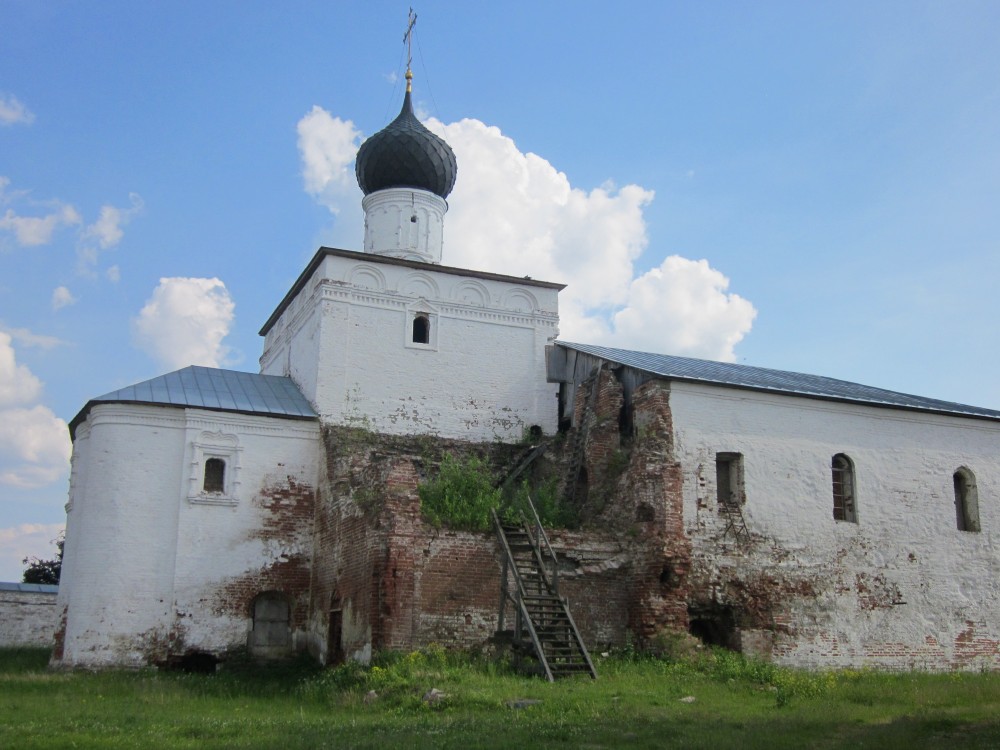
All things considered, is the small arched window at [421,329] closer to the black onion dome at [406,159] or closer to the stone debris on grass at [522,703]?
the black onion dome at [406,159]

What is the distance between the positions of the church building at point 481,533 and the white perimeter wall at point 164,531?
0.12 feet

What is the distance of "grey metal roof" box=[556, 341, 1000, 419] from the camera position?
1734cm

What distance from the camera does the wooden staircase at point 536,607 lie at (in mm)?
13344

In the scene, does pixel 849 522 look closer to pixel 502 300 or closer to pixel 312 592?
pixel 502 300

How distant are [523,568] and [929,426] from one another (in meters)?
8.14

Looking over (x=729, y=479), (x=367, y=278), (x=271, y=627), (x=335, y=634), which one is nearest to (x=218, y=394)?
(x=367, y=278)

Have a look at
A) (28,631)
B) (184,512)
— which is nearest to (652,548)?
(184,512)

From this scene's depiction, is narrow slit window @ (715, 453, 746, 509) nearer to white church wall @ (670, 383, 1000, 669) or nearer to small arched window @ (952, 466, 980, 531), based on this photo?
white church wall @ (670, 383, 1000, 669)

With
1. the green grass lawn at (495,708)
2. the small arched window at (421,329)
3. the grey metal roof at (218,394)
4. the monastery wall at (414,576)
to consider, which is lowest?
the green grass lawn at (495,708)

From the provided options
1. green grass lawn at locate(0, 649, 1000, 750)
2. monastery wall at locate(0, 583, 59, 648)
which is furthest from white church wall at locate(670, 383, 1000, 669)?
monastery wall at locate(0, 583, 59, 648)

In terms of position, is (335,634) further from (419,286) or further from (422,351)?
(419,286)

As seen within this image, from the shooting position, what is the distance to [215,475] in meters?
17.6

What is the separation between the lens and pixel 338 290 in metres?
19.3

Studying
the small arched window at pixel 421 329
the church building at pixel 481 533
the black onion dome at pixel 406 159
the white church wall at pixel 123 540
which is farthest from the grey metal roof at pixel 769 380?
the white church wall at pixel 123 540
